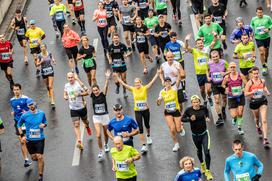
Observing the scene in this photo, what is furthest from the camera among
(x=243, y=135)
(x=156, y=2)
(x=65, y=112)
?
(x=156, y=2)

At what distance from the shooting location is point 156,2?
27.8 m

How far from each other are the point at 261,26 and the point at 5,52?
7.69 m

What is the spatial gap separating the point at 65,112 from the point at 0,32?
7.93 m

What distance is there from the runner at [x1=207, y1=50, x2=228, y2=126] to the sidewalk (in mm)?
11169

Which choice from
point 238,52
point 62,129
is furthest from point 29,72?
point 238,52

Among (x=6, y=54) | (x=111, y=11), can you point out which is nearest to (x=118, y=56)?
(x=6, y=54)

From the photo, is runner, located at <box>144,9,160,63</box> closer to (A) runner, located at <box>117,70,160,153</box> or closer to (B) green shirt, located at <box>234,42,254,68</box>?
(B) green shirt, located at <box>234,42,254,68</box>

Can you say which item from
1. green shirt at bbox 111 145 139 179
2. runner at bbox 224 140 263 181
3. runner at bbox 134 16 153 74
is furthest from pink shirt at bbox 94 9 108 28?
runner at bbox 224 140 263 181

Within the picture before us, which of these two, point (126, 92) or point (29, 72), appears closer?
point (126, 92)

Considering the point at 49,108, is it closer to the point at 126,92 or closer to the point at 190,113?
the point at 126,92

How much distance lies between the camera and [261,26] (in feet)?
73.6

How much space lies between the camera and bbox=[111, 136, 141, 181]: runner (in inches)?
628

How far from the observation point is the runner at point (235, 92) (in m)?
19.2

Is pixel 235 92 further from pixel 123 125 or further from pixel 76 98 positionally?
pixel 76 98
